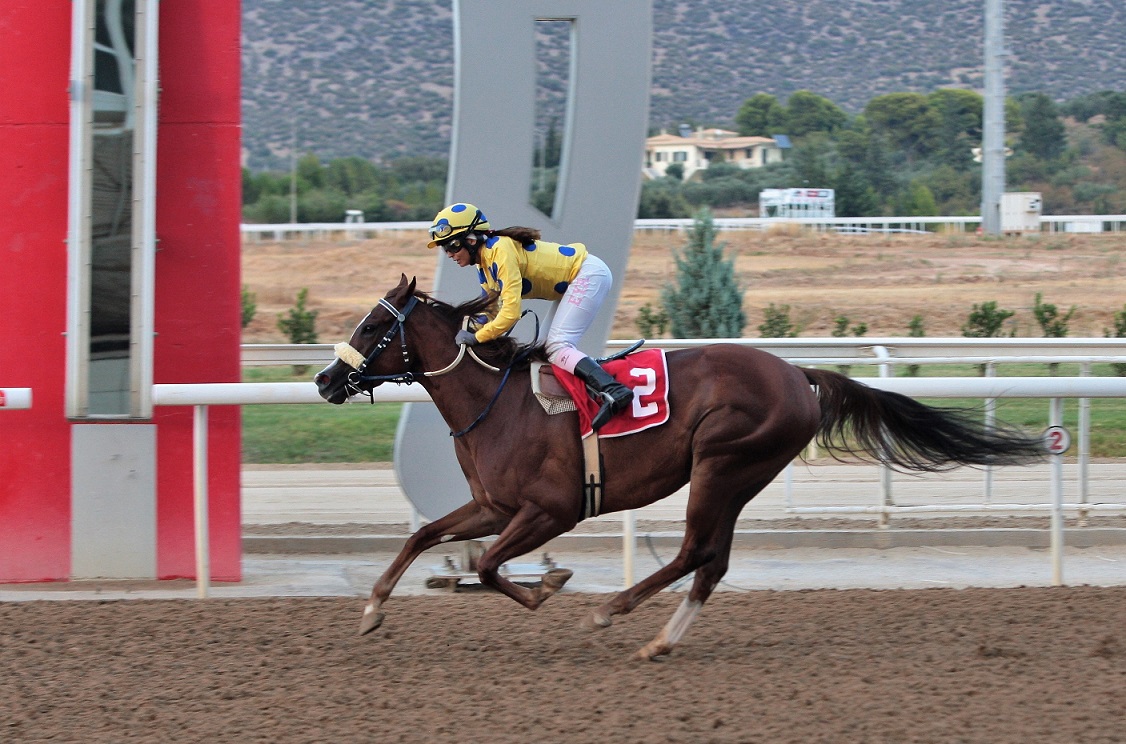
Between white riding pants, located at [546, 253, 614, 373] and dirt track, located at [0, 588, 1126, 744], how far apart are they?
1158mm

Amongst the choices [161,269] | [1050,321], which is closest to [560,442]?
[161,269]

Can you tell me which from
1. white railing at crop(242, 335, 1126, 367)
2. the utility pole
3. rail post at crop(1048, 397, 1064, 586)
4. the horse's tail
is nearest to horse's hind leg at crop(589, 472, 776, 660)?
the horse's tail

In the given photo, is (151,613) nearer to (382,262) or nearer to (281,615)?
(281,615)

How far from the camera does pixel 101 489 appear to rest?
19.4 feet

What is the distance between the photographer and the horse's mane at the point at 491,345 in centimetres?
482

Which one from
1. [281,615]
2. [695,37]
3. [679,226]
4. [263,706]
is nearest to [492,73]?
[281,615]

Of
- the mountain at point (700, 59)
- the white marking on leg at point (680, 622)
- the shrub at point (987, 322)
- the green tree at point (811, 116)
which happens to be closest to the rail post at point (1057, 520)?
the white marking on leg at point (680, 622)

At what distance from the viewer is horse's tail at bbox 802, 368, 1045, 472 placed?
5.10 meters

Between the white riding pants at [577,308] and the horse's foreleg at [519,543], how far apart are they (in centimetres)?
62

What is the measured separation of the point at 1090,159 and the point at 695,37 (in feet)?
88.8

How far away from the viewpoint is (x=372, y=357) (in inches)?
186

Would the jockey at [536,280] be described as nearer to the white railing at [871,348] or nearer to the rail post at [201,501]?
the rail post at [201,501]

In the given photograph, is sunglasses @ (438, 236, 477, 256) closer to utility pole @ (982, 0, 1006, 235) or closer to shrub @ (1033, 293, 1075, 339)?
shrub @ (1033, 293, 1075, 339)

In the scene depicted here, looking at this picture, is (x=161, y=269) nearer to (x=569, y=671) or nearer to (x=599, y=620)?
(x=599, y=620)
